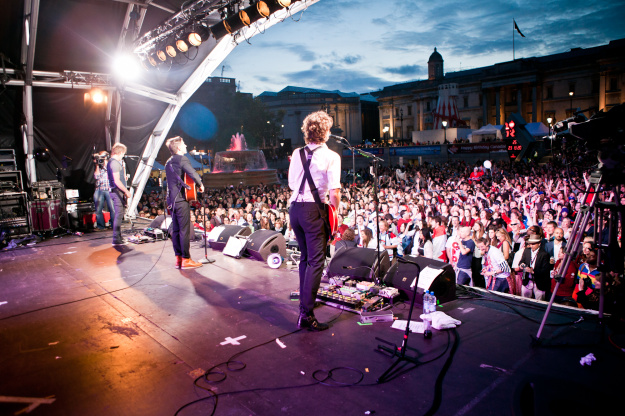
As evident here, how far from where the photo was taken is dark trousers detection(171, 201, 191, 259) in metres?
5.15

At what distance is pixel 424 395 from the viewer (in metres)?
2.28

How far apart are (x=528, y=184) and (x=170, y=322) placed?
11.9 m

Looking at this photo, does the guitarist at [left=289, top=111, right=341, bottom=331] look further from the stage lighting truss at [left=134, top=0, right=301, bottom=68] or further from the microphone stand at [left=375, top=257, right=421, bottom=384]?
the stage lighting truss at [left=134, top=0, right=301, bottom=68]

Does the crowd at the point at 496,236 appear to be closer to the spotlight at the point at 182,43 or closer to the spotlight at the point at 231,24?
the spotlight at the point at 231,24

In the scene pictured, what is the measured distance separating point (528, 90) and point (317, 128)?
→ 2008 inches

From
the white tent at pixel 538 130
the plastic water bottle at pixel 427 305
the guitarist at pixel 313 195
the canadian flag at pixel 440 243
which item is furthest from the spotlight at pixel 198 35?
the white tent at pixel 538 130

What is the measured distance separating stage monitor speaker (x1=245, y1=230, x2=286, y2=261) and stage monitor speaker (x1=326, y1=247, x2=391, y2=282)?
1286 mm

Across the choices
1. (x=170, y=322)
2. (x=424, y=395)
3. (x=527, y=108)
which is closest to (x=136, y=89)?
(x=170, y=322)

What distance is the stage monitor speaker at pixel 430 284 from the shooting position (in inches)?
145

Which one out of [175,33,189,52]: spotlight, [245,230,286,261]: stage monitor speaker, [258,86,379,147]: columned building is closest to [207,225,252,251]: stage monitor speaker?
[245,230,286,261]: stage monitor speaker

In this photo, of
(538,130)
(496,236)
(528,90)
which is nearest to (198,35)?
Answer: (496,236)

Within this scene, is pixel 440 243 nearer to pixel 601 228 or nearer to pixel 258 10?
pixel 601 228

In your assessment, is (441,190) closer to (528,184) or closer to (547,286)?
(528,184)

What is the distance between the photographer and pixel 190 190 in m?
5.18
